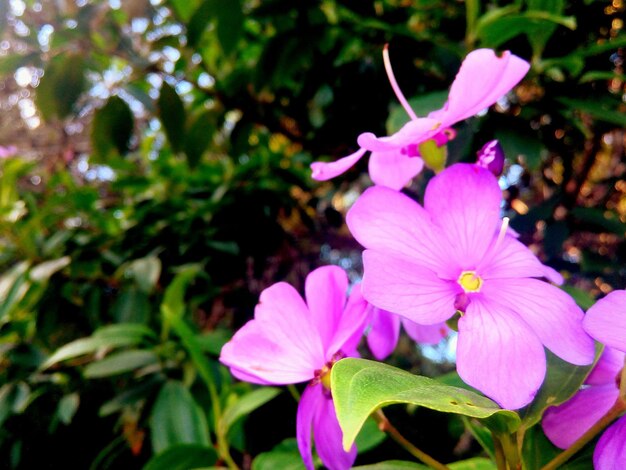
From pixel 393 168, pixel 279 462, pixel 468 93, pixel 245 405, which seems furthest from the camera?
pixel 245 405

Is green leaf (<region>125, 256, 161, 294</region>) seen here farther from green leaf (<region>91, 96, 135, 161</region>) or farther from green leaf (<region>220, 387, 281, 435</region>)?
green leaf (<region>220, 387, 281, 435</region>)

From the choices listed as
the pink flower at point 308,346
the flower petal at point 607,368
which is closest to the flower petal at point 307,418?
the pink flower at point 308,346

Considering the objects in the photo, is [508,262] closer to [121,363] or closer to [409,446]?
[409,446]

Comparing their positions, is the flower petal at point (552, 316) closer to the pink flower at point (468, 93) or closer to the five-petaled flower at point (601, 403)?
the five-petaled flower at point (601, 403)

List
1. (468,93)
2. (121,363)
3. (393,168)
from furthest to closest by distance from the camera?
1. (121,363)
2. (393,168)
3. (468,93)

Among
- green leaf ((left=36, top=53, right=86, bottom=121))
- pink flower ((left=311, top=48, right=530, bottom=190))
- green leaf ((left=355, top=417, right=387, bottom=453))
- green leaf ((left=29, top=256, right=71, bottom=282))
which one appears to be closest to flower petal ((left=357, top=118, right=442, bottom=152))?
pink flower ((left=311, top=48, right=530, bottom=190))

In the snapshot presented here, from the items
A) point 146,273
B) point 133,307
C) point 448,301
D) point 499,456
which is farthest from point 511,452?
point 133,307

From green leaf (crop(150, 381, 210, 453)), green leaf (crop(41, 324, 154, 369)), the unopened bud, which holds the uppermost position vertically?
the unopened bud
